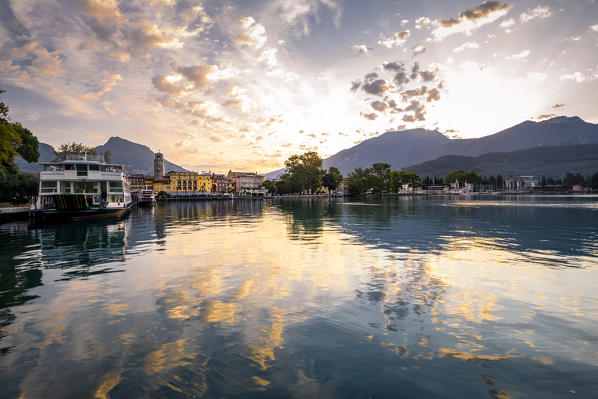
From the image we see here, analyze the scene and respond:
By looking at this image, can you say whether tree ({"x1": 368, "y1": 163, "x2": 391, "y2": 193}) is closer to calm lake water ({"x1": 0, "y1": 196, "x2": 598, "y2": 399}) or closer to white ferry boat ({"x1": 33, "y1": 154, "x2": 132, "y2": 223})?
white ferry boat ({"x1": 33, "y1": 154, "x2": 132, "y2": 223})

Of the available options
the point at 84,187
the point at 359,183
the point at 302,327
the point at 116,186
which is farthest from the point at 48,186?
the point at 359,183

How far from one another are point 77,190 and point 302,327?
52838 millimetres

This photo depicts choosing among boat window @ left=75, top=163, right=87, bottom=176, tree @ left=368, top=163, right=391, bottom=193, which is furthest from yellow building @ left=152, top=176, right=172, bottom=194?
boat window @ left=75, top=163, right=87, bottom=176

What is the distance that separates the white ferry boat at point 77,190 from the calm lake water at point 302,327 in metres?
27.1

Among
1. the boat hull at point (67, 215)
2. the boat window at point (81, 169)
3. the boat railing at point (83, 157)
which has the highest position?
the boat railing at point (83, 157)

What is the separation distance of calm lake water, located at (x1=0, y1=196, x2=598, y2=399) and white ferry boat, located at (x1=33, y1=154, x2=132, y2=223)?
1066 inches

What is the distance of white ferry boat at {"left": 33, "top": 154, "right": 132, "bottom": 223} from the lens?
1558 inches

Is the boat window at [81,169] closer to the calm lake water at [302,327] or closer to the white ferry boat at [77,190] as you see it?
the white ferry boat at [77,190]

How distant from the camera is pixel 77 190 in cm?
4741

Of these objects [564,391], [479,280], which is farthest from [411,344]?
[479,280]

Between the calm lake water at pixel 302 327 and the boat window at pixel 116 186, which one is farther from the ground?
the boat window at pixel 116 186

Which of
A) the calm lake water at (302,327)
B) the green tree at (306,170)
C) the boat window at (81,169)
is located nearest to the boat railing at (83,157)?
the boat window at (81,169)

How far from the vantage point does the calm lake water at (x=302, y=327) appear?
215 inches

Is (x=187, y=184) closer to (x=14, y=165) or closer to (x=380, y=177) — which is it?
(x=380, y=177)
